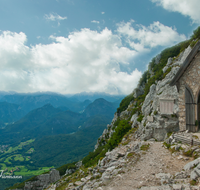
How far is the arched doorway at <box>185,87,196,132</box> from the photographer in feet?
43.4

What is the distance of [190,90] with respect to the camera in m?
13.2

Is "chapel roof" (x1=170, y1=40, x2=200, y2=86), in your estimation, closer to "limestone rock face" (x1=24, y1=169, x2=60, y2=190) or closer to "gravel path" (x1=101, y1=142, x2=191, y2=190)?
"gravel path" (x1=101, y1=142, x2=191, y2=190)

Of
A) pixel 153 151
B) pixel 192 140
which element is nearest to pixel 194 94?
pixel 192 140

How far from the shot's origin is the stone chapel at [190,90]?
507 inches

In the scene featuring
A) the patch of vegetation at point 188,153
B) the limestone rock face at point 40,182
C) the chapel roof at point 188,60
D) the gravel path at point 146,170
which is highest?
the chapel roof at point 188,60

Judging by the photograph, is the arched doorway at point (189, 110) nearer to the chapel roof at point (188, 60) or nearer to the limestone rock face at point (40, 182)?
the chapel roof at point (188, 60)

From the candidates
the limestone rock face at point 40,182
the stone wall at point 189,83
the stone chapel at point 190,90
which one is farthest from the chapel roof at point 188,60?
the limestone rock face at point 40,182

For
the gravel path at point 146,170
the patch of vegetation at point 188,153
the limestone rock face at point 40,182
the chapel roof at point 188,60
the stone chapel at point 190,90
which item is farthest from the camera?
the limestone rock face at point 40,182

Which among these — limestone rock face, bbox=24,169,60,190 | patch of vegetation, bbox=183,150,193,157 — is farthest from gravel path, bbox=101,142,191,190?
limestone rock face, bbox=24,169,60,190

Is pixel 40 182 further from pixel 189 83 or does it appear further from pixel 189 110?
pixel 189 83

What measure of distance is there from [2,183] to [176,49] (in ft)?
622

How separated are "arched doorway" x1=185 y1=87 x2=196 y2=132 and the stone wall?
265mm

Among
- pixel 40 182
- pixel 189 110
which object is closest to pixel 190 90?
pixel 189 110

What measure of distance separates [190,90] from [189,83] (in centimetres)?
72
